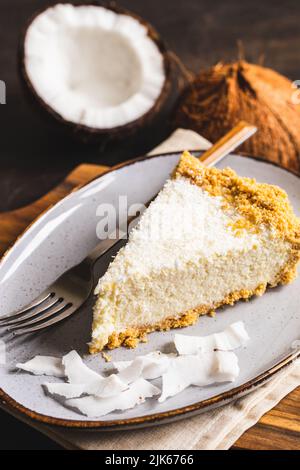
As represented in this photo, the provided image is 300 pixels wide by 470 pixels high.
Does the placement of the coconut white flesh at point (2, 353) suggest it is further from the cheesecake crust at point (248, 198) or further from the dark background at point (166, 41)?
the dark background at point (166, 41)

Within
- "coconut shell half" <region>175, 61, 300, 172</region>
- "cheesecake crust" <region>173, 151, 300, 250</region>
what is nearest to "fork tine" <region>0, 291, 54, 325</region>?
"cheesecake crust" <region>173, 151, 300, 250</region>

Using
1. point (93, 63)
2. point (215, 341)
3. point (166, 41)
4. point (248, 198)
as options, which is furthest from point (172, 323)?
point (166, 41)

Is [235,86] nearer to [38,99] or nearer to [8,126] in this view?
[38,99]

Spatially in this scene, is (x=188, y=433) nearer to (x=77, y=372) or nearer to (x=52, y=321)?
(x=77, y=372)

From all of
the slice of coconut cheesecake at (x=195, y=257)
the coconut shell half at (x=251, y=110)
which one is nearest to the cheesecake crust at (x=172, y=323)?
the slice of coconut cheesecake at (x=195, y=257)

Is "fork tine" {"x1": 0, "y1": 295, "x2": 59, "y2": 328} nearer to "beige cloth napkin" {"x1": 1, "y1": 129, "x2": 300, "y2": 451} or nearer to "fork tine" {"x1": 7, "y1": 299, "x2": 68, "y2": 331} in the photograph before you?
"fork tine" {"x1": 7, "y1": 299, "x2": 68, "y2": 331}
